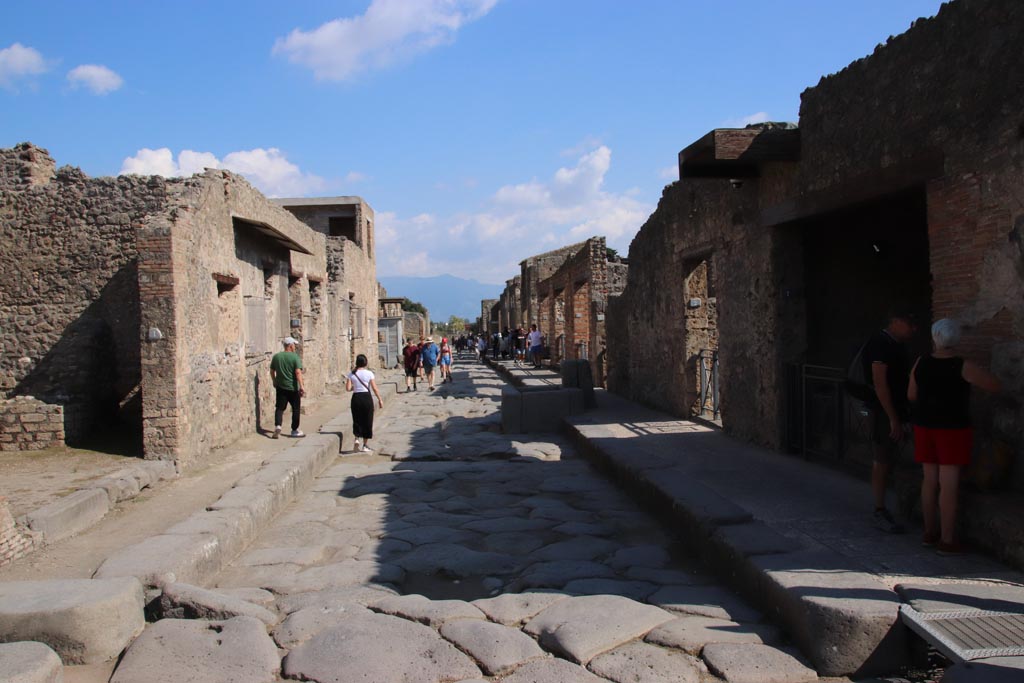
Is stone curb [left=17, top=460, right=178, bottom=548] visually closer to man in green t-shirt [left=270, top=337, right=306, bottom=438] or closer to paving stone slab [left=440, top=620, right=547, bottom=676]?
man in green t-shirt [left=270, top=337, right=306, bottom=438]

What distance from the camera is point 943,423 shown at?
4156 mm

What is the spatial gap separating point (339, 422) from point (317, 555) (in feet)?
19.5

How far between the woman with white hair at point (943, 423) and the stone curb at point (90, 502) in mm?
5634

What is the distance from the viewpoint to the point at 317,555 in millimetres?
5484

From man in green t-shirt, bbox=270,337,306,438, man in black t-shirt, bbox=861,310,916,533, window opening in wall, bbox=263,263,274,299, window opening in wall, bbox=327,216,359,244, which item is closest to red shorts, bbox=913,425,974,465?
man in black t-shirt, bbox=861,310,916,533

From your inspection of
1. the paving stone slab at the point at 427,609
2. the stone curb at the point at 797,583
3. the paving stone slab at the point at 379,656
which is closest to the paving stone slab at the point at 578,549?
the stone curb at the point at 797,583

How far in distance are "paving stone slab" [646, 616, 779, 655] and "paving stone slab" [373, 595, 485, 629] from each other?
930 millimetres

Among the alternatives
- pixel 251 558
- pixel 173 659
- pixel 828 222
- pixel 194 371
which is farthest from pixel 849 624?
pixel 194 371

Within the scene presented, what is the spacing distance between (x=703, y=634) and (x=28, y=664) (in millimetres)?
2867

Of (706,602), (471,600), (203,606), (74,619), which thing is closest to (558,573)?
(471,600)

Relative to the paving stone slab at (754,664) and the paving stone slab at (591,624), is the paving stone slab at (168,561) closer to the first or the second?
the paving stone slab at (591,624)

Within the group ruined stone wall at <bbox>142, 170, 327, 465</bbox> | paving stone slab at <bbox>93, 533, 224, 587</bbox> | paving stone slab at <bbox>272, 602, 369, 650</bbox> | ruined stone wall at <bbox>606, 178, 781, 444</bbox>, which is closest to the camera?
paving stone slab at <bbox>272, 602, 369, 650</bbox>

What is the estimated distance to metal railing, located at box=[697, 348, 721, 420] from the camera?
9.69 metres

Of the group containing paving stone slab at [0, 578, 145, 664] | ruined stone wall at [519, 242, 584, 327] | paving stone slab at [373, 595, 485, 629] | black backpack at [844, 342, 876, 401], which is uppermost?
ruined stone wall at [519, 242, 584, 327]
